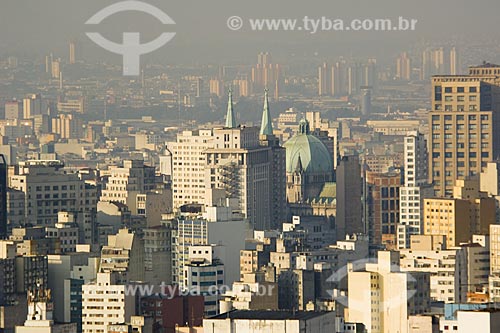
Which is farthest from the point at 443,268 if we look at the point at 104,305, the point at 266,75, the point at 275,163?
the point at 275,163

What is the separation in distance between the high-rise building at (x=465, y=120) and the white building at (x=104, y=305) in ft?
56.4

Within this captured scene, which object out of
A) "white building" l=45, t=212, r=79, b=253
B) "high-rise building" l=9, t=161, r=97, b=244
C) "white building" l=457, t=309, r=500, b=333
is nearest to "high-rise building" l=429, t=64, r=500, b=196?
"high-rise building" l=9, t=161, r=97, b=244

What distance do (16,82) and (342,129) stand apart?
8.15m

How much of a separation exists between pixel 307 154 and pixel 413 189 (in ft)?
25.0

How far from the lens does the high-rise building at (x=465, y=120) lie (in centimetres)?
4841

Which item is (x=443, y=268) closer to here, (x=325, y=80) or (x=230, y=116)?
(x=325, y=80)

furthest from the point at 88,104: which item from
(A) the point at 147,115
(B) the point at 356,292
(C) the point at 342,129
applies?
(B) the point at 356,292

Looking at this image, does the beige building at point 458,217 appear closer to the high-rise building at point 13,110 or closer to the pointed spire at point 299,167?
the high-rise building at point 13,110

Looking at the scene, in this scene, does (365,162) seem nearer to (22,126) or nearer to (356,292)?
(22,126)

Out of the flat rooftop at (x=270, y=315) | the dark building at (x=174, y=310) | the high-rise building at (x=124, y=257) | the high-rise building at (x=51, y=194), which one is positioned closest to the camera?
the flat rooftop at (x=270, y=315)

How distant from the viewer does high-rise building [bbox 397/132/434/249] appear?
128ft

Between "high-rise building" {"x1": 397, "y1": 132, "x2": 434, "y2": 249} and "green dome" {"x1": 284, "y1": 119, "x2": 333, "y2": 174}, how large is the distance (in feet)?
4.66

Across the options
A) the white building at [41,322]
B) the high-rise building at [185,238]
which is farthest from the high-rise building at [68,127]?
the white building at [41,322]

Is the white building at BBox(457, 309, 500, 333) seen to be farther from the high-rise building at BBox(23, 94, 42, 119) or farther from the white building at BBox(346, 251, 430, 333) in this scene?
the high-rise building at BBox(23, 94, 42, 119)
